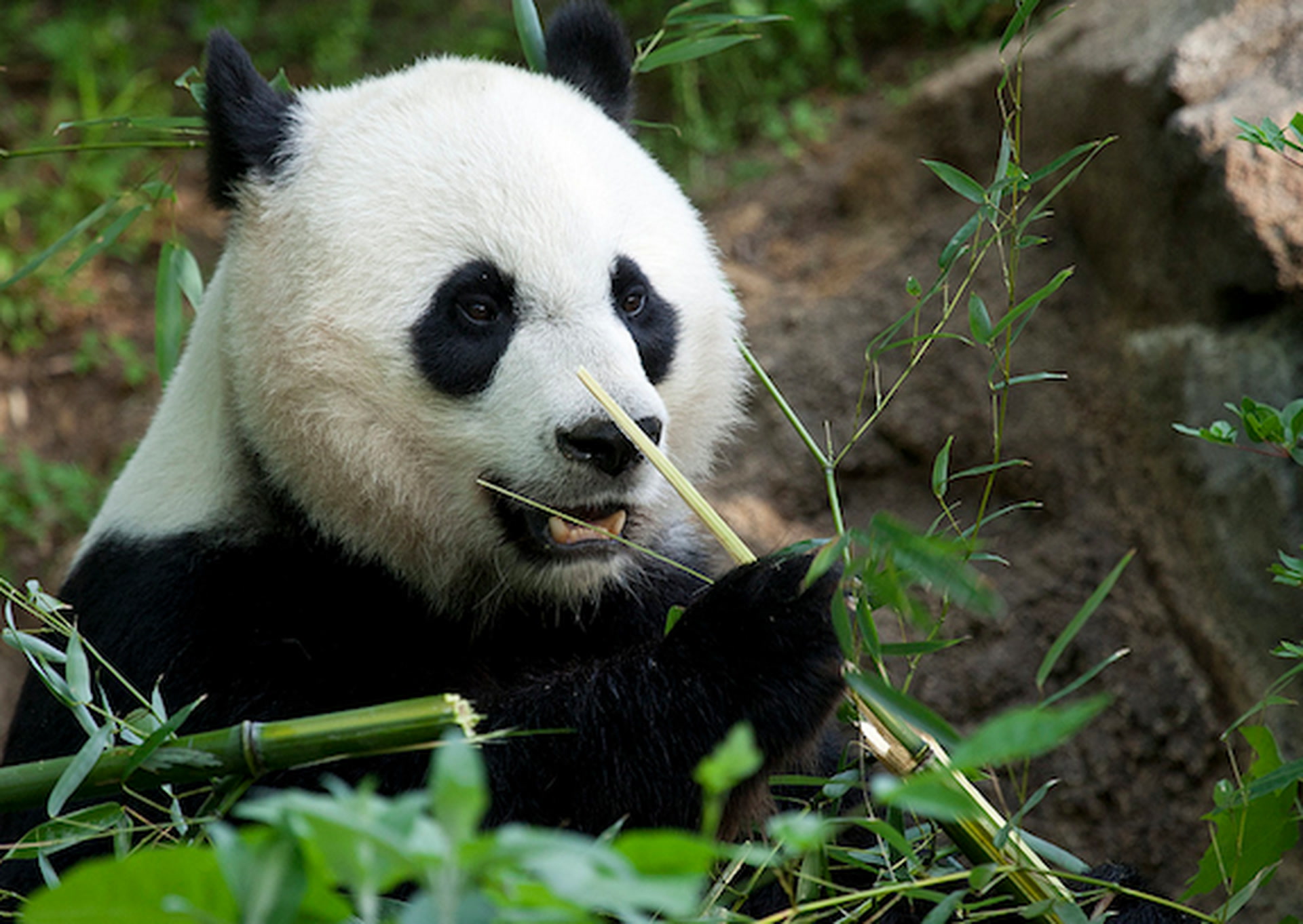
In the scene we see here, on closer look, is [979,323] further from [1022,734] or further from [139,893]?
[139,893]

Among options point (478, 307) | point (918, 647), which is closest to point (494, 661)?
point (478, 307)

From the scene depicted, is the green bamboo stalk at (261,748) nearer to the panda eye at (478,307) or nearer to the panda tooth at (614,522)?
the panda tooth at (614,522)

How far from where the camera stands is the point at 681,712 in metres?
2.27

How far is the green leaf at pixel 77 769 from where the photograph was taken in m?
1.79

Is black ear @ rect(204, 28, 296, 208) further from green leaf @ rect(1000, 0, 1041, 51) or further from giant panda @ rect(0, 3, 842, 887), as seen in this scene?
green leaf @ rect(1000, 0, 1041, 51)

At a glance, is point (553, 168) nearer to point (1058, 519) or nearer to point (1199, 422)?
point (1199, 422)

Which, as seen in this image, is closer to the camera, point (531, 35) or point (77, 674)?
point (77, 674)

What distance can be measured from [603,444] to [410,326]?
51 cm

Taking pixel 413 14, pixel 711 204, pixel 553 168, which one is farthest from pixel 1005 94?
pixel 413 14

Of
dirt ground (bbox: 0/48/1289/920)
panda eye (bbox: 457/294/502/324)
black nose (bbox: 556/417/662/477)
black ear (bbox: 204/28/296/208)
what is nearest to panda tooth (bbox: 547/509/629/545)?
black nose (bbox: 556/417/662/477)

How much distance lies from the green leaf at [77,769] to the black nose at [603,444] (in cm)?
90

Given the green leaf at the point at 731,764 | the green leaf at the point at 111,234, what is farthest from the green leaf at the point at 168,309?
the green leaf at the point at 731,764

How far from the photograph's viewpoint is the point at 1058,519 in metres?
4.27

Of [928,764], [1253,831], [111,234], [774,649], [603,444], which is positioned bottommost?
[1253,831]
